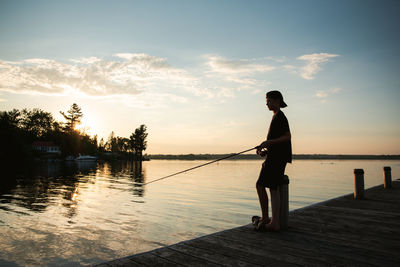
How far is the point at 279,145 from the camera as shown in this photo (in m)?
4.51

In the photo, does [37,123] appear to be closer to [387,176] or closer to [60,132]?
[60,132]

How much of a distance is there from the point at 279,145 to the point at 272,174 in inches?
21.1

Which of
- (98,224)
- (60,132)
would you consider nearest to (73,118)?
(60,132)

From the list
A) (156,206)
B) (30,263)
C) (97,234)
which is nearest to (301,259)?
(30,263)

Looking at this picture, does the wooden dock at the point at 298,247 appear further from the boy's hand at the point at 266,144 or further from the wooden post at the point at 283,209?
the boy's hand at the point at 266,144

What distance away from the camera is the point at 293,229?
191 inches

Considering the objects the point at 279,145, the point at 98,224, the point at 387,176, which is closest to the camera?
the point at 279,145

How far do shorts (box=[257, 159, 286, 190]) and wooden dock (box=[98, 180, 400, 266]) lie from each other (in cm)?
89

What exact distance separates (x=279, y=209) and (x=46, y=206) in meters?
12.0

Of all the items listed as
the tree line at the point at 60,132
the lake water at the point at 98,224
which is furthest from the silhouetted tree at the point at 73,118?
the lake water at the point at 98,224

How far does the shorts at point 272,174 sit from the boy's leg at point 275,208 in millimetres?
103

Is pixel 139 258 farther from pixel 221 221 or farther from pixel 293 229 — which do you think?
pixel 221 221

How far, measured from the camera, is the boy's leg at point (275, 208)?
14.9 ft

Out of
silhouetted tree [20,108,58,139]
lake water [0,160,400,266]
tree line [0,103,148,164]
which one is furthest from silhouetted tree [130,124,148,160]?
lake water [0,160,400,266]
